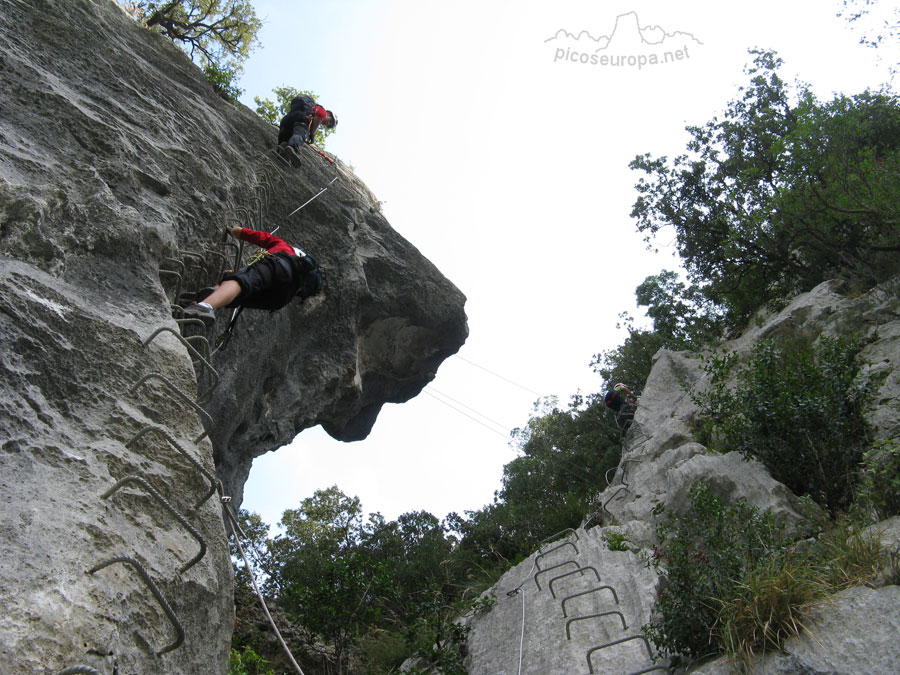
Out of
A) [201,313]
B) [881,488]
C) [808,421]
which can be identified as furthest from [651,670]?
[201,313]

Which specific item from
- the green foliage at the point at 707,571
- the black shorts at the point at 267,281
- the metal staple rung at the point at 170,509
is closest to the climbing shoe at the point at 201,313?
the black shorts at the point at 267,281

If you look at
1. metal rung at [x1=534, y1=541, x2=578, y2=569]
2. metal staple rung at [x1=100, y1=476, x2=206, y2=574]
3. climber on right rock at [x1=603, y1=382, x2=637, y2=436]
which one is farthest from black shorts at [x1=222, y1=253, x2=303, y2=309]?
climber on right rock at [x1=603, y1=382, x2=637, y2=436]

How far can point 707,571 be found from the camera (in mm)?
5273

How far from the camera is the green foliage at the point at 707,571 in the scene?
16.8 ft

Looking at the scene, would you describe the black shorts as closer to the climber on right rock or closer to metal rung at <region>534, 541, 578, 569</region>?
metal rung at <region>534, 541, 578, 569</region>

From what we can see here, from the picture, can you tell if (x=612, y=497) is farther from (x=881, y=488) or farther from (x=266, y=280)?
(x=266, y=280)

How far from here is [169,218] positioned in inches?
214

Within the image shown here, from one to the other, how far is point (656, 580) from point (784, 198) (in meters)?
7.32

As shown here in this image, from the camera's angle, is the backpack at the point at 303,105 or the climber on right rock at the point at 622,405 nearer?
the backpack at the point at 303,105

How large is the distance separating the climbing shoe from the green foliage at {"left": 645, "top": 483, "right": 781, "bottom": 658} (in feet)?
14.1

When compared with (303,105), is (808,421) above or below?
below

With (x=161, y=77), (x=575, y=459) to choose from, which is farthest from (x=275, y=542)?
(x=161, y=77)

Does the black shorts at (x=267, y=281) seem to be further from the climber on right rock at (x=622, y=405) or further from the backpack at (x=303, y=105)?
the climber on right rock at (x=622, y=405)

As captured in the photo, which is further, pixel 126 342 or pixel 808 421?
pixel 808 421
